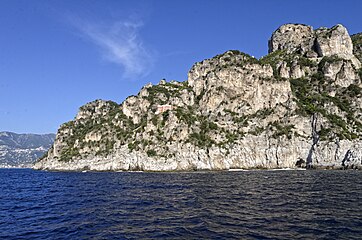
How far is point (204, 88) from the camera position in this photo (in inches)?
6959

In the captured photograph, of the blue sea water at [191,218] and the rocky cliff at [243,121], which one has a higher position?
the rocky cliff at [243,121]

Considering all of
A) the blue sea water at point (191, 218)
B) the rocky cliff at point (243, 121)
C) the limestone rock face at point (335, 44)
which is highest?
the limestone rock face at point (335, 44)

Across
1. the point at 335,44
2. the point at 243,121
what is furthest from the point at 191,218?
the point at 335,44

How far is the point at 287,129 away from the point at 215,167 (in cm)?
4255

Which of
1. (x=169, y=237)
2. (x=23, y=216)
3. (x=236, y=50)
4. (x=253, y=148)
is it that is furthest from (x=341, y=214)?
(x=236, y=50)

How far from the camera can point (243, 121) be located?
153375 millimetres

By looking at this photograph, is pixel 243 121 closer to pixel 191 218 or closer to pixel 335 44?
pixel 335 44

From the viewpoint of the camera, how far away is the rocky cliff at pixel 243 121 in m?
135

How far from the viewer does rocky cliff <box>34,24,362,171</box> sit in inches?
5330

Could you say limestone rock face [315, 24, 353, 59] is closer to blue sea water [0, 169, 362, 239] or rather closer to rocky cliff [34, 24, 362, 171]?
rocky cliff [34, 24, 362, 171]

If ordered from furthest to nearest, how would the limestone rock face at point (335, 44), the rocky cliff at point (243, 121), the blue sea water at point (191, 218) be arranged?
the limestone rock face at point (335, 44), the rocky cliff at point (243, 121), the blue sea water at point (191, 218)

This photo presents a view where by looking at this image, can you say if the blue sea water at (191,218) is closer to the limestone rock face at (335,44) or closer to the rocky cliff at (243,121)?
the rocky cliff at (243,121)

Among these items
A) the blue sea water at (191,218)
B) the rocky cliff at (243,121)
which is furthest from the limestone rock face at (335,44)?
the blue sea water at (191,218)

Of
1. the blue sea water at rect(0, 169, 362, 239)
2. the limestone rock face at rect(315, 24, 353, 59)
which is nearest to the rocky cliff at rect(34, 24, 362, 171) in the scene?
the limestone rock face at rect(315, 24, 353, 59)
